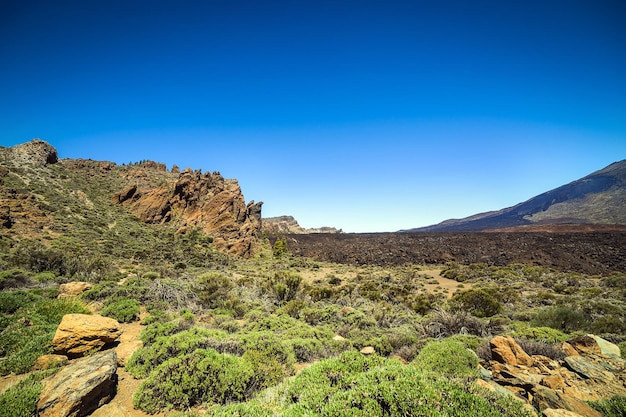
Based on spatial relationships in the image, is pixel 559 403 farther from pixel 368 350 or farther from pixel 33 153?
pixel 33 153

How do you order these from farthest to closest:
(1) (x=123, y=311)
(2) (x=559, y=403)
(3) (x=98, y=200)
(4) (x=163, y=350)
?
(3) (x=98, y=200) < (1) (x=123, y=311) < (4) (x=163, y=350) < (2) (x=559, y=403)

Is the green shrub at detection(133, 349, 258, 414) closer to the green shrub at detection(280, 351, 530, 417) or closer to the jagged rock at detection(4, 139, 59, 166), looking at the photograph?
the green shrub at detection(280, 351, 530, 417)

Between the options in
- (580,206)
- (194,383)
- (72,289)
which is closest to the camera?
(194,383)

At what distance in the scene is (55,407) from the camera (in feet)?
13.1

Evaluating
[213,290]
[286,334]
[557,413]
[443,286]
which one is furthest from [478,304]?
[213,290]

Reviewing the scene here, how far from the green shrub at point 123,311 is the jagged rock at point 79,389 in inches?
176

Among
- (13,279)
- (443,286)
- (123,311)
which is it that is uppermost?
(13,279)

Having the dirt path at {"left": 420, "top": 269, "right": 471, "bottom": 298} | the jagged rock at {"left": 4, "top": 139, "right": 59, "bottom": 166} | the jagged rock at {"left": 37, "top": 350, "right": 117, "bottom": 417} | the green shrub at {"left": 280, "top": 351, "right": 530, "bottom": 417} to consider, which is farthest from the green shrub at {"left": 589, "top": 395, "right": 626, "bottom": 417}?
the jagged rock at {"left": 4, "top": 139, "right": 59, "bottom": 166}

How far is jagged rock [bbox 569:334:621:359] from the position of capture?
18.8 feet

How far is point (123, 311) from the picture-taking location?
9.18 m

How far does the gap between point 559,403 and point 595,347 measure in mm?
3721

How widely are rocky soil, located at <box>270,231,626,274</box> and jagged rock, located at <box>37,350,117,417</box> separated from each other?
3331 cm

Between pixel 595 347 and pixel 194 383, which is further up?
pixel 194 383

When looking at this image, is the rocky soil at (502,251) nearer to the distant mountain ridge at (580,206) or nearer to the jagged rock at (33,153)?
the distant mountain ridge at (580,206)
